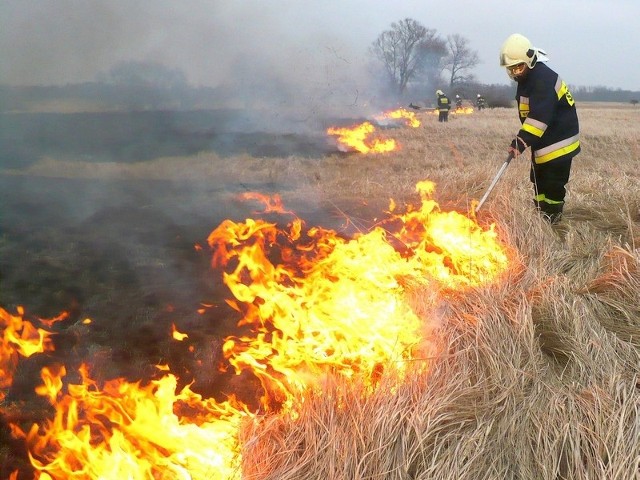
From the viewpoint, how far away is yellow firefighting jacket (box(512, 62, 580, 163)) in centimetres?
491

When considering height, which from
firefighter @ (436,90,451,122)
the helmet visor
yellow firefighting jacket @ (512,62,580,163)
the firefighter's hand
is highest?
firefighter @ (436,90,451,122)

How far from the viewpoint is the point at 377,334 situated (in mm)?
3041

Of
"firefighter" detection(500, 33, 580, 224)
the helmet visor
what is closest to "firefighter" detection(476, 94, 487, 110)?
"firefighter" detection(500, 33, 580, 224)

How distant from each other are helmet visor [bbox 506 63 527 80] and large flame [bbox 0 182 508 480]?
181 cm

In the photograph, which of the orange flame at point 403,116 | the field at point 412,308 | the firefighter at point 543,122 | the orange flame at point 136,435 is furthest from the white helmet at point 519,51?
the orange flame at point 403,116

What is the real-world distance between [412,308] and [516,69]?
329 centimetres

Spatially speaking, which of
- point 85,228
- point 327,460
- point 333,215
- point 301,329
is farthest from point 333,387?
point 85,228

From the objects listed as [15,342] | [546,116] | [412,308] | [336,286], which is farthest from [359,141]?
[15,342]

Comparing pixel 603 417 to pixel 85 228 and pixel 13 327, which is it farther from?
pixel 85 228

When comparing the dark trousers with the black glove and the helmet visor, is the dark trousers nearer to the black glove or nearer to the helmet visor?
the black glove

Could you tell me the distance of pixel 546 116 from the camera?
4.90 metres

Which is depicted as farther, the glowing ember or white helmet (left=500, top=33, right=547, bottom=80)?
the glowing ember

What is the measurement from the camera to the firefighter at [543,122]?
194 inches

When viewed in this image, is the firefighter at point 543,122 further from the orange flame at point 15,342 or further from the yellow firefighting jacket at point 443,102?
the yellow firefighting jacket at point 443,102
